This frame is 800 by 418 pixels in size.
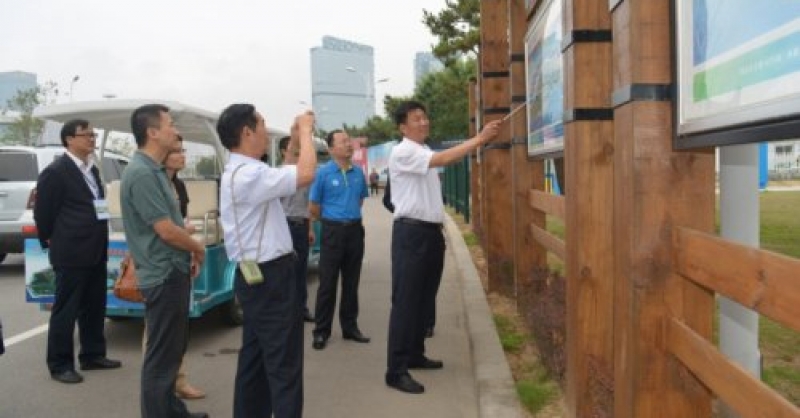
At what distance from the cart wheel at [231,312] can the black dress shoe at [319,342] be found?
3.37 feet

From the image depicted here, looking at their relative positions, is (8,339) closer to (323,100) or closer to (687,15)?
(687,15)

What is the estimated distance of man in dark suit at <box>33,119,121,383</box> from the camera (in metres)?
5.39

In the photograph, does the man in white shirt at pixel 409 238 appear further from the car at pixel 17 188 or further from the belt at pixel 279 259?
the car at pixel 17 188

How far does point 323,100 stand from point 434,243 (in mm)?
46144

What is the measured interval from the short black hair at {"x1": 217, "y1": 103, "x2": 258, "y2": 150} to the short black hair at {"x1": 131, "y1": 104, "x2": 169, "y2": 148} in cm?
66

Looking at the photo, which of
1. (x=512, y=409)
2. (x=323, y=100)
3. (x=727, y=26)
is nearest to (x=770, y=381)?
(x=512, y=409)

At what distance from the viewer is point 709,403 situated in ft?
8.68

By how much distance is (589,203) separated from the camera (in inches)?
139

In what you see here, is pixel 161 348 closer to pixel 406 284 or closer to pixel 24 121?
pixel 406 284

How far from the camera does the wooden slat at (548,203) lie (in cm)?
486

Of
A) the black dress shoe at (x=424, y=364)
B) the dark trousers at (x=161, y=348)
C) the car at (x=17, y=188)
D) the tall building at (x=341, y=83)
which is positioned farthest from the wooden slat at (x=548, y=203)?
the tall building at (x=341, y=83)

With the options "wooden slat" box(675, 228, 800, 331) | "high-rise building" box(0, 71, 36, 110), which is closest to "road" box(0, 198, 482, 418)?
"wooden slat" box(675, 228, 800, 331)

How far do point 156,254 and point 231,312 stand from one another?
308 centimetres

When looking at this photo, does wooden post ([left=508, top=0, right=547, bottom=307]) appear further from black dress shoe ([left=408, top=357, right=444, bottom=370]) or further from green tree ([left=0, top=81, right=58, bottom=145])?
green tree ([left=0, top=81, right=58, bottom=145])
